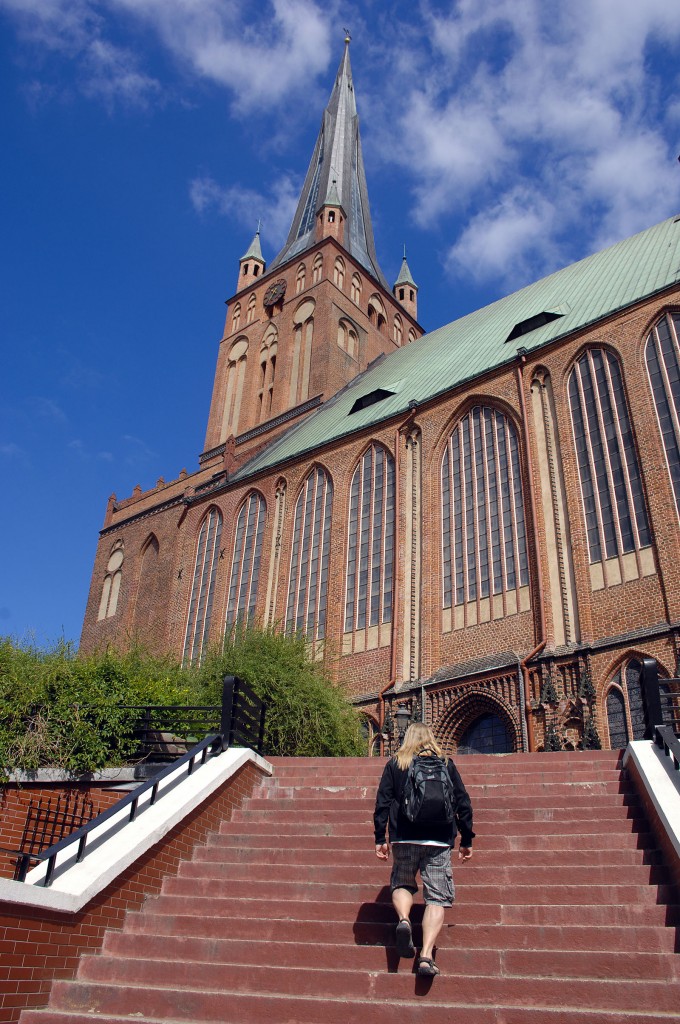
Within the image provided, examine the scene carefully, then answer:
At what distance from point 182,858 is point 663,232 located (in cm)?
2423

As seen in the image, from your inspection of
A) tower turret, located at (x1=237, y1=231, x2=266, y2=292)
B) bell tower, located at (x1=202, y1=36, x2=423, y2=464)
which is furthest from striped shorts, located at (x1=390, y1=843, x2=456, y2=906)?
tower turret, located at (x1=237, y1=231, x2=266, y2=292)

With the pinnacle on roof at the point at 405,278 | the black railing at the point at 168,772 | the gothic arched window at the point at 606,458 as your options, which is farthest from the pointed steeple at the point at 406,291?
the black railing at the point at 168,772

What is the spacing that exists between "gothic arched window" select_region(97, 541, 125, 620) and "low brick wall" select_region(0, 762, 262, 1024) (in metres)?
28.0

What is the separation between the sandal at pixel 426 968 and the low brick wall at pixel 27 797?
629cm

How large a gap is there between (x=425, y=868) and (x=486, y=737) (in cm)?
1506

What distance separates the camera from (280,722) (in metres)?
16.7

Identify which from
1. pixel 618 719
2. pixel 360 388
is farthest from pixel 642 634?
pixel 360 388

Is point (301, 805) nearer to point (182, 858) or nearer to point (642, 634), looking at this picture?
point (182, 858)

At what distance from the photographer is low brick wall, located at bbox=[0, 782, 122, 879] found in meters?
9.62

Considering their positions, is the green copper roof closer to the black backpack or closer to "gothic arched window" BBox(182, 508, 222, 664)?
"gothic arched window" BBox(182, 508, 222, 664)

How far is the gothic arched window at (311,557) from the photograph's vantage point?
80.7 ft

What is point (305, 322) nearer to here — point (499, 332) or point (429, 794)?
point (499, 332)

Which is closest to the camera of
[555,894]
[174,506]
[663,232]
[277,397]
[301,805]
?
[555,894]

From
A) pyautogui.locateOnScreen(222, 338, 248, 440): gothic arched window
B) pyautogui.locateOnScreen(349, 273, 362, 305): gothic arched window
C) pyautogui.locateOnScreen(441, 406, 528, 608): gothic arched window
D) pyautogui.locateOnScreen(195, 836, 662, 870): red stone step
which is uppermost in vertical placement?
pyautogui.locateOnScreen(349, 273, 362, 305): gothic arched window
